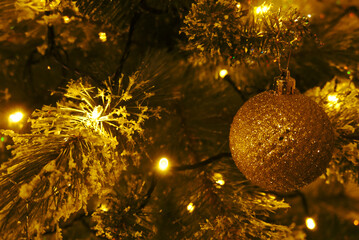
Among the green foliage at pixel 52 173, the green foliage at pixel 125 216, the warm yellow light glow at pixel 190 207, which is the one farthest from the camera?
the warm yellow light glow at pixel 190 207

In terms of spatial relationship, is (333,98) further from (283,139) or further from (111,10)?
(111,10)

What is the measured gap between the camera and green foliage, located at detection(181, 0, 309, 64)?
450 mm

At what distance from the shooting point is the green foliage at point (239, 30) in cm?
45

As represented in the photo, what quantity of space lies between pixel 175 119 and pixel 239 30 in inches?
13.3

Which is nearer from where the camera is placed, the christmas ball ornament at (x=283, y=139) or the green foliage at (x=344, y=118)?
the christmas ball ornament at (x=283, y=139)

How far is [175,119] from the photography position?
757 mm

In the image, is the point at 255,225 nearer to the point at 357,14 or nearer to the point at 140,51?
the point at 140,51

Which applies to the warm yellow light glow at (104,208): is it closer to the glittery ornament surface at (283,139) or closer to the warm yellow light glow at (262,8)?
the glittery ornament surface at (283,139)

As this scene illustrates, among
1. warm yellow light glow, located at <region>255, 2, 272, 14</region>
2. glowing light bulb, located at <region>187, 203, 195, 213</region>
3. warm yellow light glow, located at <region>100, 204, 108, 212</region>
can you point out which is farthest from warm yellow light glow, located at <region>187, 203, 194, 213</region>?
warm yellow light glow, located at <region>255, 2, 272, 14</region>

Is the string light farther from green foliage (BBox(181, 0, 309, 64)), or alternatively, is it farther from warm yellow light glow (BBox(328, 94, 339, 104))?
green foliage (BBox(181, 0, 309, 64))

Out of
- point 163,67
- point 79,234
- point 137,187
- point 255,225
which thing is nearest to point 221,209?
point 255,225

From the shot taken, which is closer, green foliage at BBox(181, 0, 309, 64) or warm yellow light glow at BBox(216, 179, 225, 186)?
green foliage at BBox(181, 0, 309, 64)

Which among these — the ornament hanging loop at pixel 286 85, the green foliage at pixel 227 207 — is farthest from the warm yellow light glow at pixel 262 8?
the green foliage at pixel 227 207

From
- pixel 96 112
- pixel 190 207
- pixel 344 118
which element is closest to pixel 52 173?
pixel 96 112
